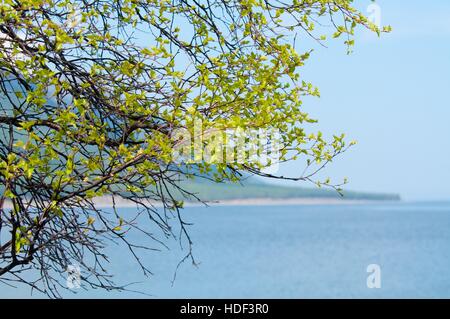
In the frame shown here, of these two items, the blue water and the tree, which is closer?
the tree

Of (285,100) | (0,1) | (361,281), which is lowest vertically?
(361,281)

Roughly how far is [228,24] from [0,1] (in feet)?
6.95

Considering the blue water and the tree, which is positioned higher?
the tree

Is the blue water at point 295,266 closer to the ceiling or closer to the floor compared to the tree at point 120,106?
closer to the floor

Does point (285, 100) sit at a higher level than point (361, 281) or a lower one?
higher

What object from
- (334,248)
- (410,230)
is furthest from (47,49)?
(410,230)

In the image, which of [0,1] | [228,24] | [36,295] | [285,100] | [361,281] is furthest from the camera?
[361,281]

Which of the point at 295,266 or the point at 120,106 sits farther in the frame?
the point at 295,266

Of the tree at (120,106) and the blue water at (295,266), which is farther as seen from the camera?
the blue water at (295,266)

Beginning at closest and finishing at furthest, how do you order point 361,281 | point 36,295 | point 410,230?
point 36,295, point 361,281, point 410,230

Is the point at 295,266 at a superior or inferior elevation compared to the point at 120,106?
inferior
